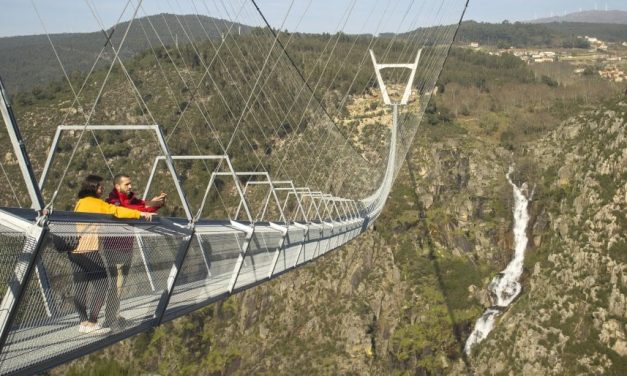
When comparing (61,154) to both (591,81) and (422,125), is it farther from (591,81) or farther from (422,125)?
(591,81)

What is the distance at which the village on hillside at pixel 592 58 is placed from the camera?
84312 mm

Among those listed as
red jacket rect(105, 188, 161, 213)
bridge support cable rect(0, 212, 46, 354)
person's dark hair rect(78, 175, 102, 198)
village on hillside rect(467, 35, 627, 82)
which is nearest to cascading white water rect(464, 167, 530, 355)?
village on hillside rect(467, 35, 627, 82)

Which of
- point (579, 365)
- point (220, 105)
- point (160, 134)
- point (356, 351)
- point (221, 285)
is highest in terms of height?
point (220, 105)

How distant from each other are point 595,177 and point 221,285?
141 ft

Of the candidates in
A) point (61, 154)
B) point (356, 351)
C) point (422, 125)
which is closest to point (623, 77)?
point (422, 125)

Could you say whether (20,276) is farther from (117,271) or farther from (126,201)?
(126,201)

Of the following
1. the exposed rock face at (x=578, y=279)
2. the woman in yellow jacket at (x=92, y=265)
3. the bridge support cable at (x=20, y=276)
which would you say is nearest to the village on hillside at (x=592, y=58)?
the exposed rock face at (x=578, y=279)

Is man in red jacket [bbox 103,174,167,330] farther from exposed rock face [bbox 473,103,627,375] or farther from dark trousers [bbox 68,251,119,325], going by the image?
exposed rock face [bbox 473,103,627,375]

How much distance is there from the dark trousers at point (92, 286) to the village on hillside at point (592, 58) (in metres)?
81.1

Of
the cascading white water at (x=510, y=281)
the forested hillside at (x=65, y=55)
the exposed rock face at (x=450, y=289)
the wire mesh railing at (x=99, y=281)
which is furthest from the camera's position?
the forested hillside at (x=65, y=55)

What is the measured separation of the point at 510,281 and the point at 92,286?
144 ft

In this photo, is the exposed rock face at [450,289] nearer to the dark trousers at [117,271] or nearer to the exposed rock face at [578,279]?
the exposed rock face at [578,279]

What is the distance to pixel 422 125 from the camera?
58719mm

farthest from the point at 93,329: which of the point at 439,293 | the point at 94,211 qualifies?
the point at 439,293
